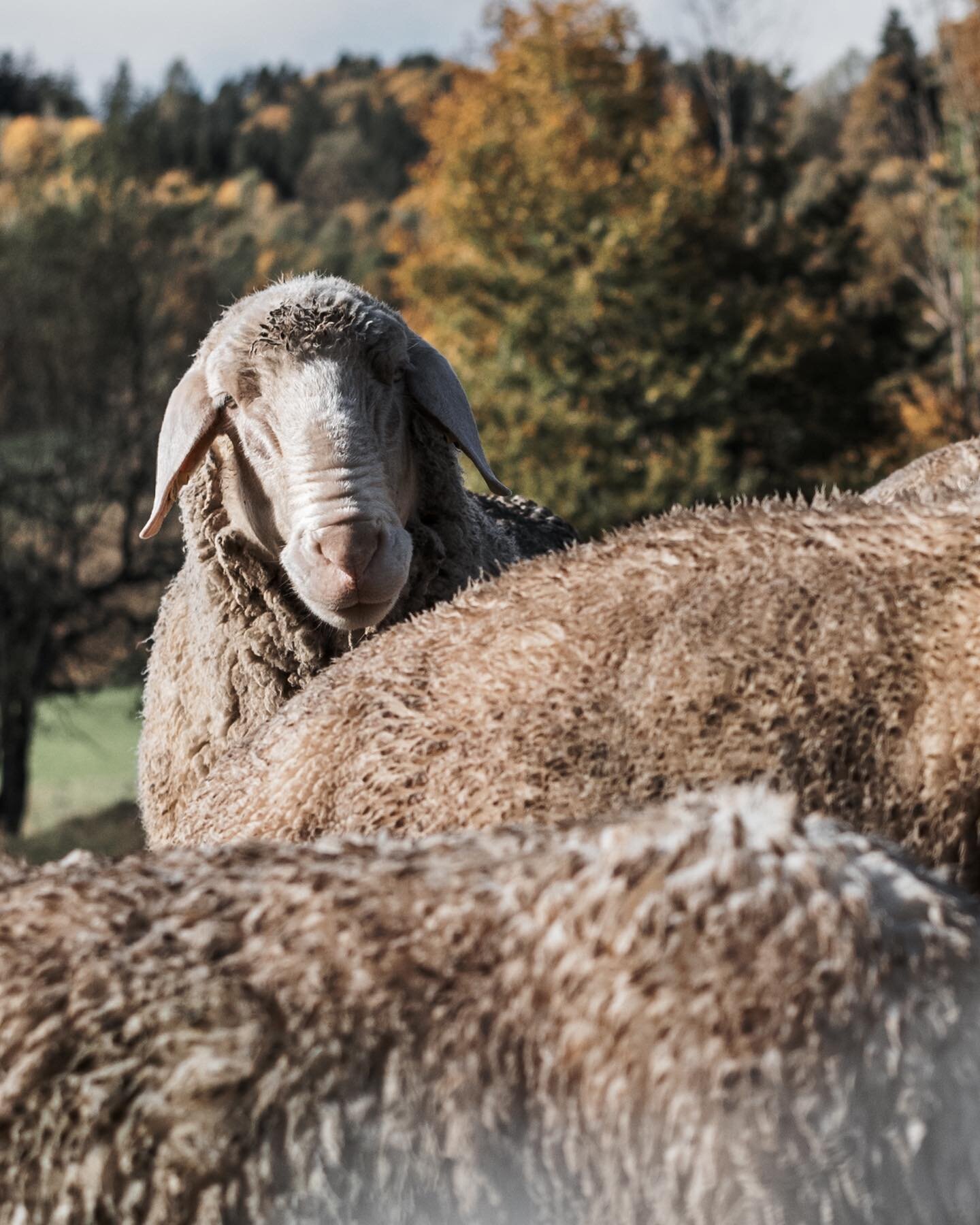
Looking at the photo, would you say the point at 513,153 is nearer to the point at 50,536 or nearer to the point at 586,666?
the point at 50,536

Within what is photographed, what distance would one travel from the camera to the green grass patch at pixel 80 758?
88.1 ft

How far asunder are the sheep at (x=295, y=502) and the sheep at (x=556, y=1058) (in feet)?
7.70

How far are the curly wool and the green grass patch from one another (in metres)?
20.8

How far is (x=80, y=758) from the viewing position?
111 feet

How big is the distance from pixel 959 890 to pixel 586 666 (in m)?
0.54

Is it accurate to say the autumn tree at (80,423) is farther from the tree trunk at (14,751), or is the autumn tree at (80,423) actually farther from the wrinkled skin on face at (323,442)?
the wrinkled skin on face at (323,442)

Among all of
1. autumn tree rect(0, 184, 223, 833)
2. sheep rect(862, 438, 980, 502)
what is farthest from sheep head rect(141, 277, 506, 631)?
autumn tree rect(0, 184, 223, 833)

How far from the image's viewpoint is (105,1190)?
43.3 inches

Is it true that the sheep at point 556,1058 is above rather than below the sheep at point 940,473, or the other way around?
below

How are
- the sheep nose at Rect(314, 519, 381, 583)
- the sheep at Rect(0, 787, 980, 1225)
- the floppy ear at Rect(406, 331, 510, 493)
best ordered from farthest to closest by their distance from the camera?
the floppy ear at Rect(406, 331, 510, 493) → the sheep nose at Rect(314, 519, 381, 583) → the sheep at Rect(0, 787, 980, 1225)

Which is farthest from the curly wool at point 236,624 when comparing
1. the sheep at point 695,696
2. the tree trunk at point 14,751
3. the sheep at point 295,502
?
the tree trunk at point 14,751

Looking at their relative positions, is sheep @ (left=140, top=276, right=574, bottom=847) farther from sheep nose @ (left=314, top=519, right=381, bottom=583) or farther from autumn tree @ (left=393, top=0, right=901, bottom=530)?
autumn tree @ (left=393, top=0, right=901, bottom=530)

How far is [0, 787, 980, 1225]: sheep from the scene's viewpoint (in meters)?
1.07

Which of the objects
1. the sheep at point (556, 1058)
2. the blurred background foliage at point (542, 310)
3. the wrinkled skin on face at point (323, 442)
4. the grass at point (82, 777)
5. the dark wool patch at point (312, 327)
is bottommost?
the grass at point (82, 777)
